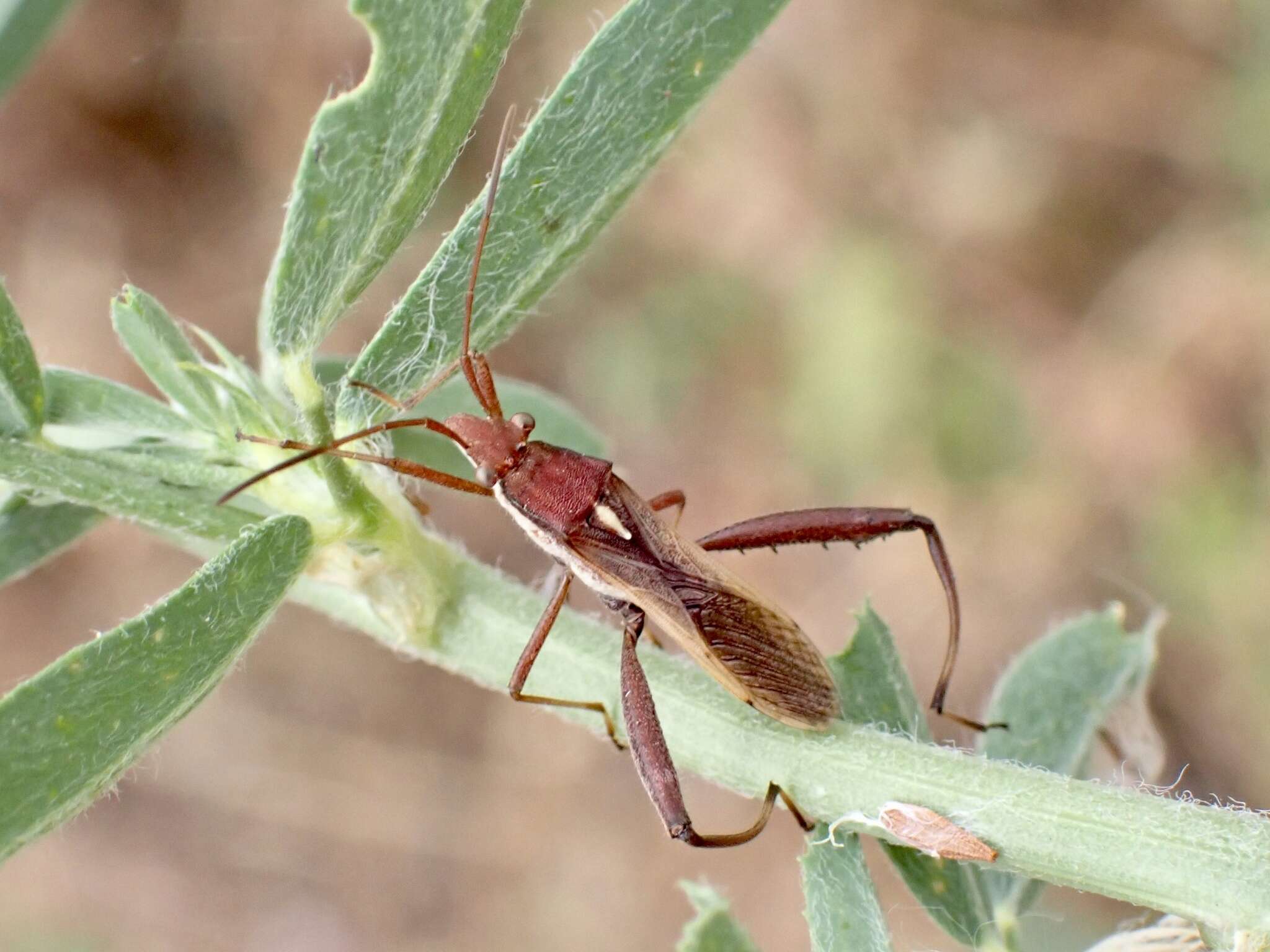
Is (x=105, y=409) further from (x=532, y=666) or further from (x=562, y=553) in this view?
(x=562, y=553)

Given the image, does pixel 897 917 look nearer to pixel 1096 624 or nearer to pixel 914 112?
pixel 1096 624

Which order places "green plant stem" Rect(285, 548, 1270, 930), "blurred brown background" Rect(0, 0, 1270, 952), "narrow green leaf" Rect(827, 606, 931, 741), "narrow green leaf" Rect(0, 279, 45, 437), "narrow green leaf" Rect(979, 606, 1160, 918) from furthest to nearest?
"blurred brown background" Rect(0, 0, 1270, 952) → "narrow green leaf" Rect(979, 606, 1160, 918) → "narrow green leaf" Rect(827, 606, 931, 741) → "narrow green leaf" Rect(0, 279, 45, 437) → "green plant stem" Rect(285, 548, 1270, 930)

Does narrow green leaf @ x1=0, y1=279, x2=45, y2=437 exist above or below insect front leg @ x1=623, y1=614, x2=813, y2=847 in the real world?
above

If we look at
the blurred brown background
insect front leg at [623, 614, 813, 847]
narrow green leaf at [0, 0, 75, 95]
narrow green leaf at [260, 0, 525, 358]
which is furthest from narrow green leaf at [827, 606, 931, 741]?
the blurred brown background

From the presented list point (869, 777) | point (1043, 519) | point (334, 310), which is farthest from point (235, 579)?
point (1043, 519)

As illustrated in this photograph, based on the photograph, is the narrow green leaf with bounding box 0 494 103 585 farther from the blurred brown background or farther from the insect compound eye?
the blurred brown background

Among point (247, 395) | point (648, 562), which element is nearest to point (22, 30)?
point (247, 395)
